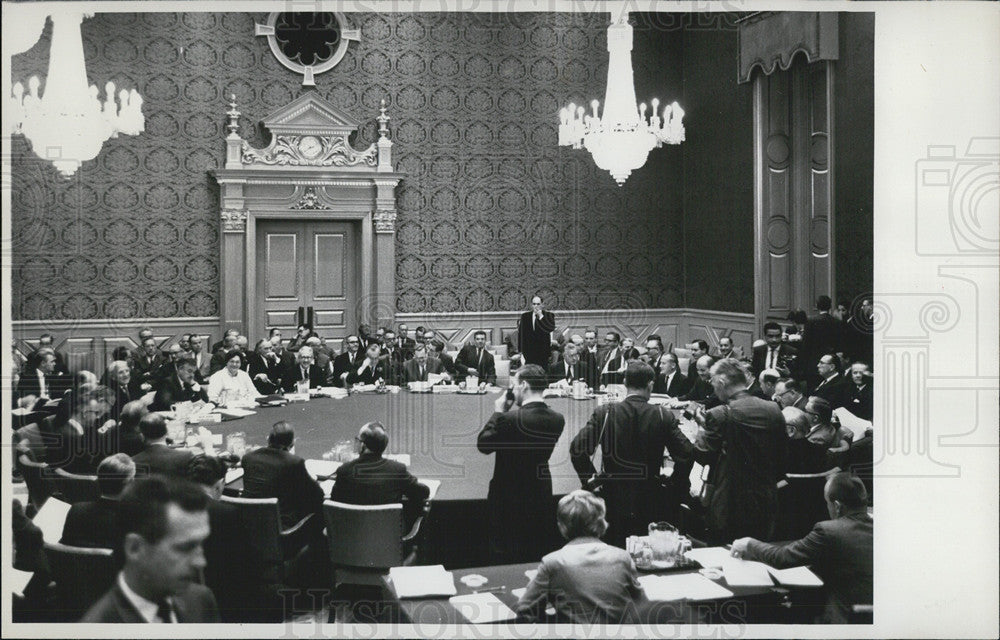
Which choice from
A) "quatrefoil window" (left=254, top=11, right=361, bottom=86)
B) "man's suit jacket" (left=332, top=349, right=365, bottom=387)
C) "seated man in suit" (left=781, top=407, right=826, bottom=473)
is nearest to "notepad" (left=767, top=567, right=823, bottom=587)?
"seated man in suit" (left=781, top=407, right=826, bottom=473)

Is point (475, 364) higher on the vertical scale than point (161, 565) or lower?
higher

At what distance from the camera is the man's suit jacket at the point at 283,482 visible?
181 inches

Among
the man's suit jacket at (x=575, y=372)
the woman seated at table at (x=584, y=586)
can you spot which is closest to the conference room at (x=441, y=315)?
the woman seated at table at (x=584, y=586)

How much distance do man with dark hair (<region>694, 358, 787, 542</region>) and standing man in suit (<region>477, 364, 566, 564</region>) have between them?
89 centimetres

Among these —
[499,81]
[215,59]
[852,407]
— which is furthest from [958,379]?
[215,59]

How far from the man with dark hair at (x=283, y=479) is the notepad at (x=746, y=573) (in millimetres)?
2203

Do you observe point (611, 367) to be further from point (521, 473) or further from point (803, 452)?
point (521, 473)

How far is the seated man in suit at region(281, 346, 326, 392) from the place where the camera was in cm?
796

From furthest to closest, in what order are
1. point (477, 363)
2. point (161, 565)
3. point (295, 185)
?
point (295, 185) → point (477, 363) → point (161, 565)

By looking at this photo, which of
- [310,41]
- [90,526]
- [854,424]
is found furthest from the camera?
[310,41]

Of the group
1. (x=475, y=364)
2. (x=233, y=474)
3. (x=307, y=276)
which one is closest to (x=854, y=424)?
(x=233, y=474)

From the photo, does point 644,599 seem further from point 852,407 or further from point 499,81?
point 499,81

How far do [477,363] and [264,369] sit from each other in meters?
2.37

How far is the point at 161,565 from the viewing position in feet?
9.57
